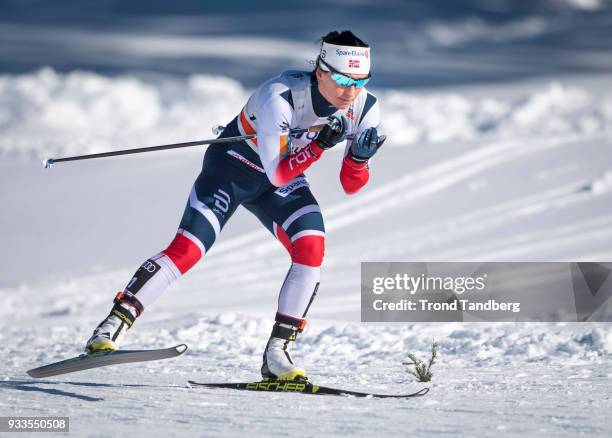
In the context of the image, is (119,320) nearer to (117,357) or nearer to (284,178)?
(117,357)

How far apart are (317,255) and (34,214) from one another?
18.5 metres

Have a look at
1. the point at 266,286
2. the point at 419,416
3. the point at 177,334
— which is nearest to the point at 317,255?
the point at 419,416

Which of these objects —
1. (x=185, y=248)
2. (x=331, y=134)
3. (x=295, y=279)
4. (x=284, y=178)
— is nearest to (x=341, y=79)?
(x=331, y=134)

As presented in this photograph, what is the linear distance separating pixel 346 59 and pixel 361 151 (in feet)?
1.74

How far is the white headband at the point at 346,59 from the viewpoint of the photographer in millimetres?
4523

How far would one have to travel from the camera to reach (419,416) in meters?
3.58

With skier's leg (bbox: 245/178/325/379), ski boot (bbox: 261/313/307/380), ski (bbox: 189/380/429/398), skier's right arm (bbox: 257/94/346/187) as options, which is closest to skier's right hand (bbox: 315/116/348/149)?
skier's right arm (bbox: 257/94/346/187)

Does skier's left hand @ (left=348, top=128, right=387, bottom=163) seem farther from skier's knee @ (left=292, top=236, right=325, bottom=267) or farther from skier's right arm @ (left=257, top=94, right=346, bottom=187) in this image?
skier's knee @ (left=292, top=236, right=325, bottom=267)

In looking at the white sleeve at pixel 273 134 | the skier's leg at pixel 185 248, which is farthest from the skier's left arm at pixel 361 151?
the skier's leg at pixel 185 248

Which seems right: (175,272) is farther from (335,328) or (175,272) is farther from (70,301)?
(70,301)

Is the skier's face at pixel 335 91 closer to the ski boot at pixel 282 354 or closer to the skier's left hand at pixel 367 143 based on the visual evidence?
the skier's left hand at pixel 367 143

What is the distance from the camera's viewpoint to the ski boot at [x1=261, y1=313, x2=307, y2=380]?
451 cm

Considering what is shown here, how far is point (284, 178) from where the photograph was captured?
4441 mm

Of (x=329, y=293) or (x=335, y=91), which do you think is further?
(x=329, y=293)
